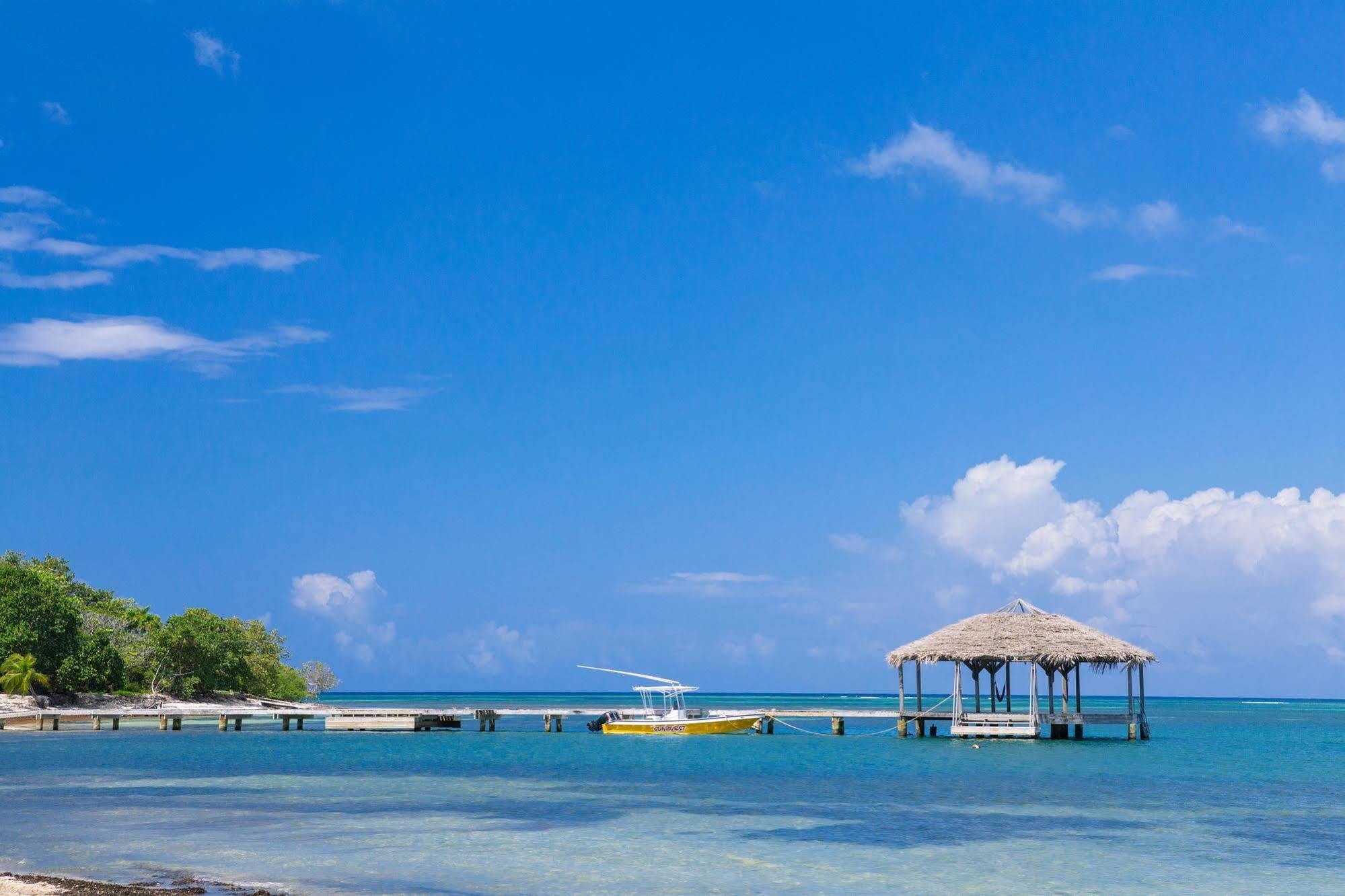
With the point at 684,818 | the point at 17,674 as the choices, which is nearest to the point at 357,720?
the point at 17,674

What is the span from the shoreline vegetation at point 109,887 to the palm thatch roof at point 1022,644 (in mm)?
29673

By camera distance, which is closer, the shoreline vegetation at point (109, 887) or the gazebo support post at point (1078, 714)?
the shoreline vegetation at point (109, 887)

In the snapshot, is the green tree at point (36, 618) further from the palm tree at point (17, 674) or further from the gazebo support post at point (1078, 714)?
the gazebo support post at point (1078, 714)

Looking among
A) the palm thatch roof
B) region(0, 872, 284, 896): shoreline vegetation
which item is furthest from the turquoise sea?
the palm thatch roof

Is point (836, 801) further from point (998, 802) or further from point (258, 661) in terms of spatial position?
point (258, 661)

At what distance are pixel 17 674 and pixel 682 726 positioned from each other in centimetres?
3230

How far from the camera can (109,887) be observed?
15047 millimetres

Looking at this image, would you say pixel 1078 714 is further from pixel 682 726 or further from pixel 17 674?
pixel 17 674

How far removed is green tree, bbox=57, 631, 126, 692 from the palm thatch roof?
143 feet

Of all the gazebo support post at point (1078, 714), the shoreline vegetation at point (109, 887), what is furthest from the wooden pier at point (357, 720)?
the shoreline vegetation at point (109, 887)

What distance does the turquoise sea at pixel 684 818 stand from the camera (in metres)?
17.5

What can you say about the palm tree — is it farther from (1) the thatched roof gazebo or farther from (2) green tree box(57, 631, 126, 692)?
(1) the thatched roof gazebo

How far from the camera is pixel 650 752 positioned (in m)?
44.9

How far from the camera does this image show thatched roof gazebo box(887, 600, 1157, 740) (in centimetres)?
4119
